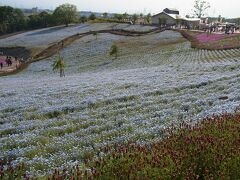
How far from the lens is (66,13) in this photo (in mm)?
175125

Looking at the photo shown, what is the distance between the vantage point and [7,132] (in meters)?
16.5

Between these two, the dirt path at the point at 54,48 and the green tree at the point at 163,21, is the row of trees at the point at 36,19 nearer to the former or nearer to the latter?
the green tree at the point at 163,21

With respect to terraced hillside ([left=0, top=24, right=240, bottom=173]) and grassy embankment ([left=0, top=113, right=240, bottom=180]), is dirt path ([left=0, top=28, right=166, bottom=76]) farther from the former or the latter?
grassy embankment ([left=0, top=113, right=240, bottom=180])

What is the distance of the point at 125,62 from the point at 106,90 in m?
40.6

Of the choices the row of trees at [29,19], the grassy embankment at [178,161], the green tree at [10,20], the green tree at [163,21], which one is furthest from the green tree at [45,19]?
the grassy embankment at [178,161]

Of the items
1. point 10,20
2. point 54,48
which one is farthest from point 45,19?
point 54,48

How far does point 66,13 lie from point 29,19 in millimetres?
24949

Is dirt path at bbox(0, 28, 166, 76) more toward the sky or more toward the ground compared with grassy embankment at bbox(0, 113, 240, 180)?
more toward the ground

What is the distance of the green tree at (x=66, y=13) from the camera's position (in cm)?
17475

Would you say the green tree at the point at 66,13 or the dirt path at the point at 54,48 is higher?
the green tree at the point at 66,13

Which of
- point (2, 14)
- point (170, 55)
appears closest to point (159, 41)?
point (170, 55)

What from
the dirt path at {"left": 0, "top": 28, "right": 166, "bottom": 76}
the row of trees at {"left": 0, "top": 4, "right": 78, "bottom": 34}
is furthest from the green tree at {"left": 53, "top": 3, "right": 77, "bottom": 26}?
the dirt path at {"left": 0, "top": 28, "right": 166, "bottom": 76}

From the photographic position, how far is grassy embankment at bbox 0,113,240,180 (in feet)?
24.9

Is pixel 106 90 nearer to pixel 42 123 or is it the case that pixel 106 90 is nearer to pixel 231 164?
pixel 42 123
